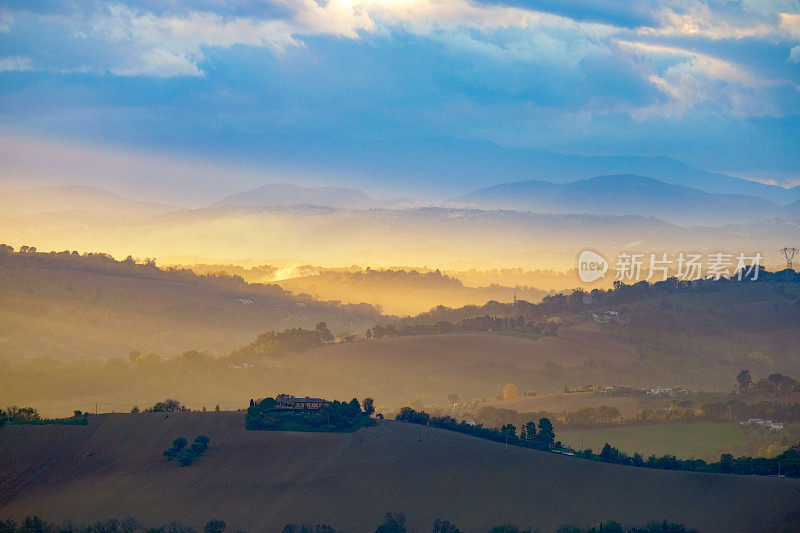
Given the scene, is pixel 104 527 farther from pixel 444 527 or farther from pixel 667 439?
pixel 667 439

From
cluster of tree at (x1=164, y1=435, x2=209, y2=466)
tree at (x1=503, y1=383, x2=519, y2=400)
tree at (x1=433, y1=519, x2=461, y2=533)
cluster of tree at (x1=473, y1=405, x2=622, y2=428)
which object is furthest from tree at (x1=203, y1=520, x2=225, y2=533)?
tree at (x1=503, y1=383, x2=519, y2=400)

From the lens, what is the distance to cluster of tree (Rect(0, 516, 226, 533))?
68188mm

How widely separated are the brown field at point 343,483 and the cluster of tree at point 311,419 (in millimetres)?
1304

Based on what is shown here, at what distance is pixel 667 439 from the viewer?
102m

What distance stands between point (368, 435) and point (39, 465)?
24974mm

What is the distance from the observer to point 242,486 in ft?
249

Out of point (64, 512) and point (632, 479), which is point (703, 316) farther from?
point (64, 512)

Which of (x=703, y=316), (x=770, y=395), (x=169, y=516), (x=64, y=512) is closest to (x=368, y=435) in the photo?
(x=169, y=516)

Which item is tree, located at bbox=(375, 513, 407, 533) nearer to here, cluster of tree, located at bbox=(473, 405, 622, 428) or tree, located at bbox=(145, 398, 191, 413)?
tree, located at bbox=(145, 398, 191, 413)

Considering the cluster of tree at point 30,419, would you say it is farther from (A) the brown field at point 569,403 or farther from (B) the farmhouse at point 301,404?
(A) the brown field at point 569,403

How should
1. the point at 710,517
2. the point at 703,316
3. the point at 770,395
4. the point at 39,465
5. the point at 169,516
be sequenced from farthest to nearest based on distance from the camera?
the point at 703,316 → the point at 770,395 → the point at 39,465 → the point at 169,516 → the point at 710,517

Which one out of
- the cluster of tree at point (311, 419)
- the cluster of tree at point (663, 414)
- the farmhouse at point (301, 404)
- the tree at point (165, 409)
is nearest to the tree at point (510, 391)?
the cluster of tree at point (663, 414)

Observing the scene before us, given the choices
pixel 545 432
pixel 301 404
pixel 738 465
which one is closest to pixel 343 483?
pixel 301 404

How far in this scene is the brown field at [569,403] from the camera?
11925 cm
